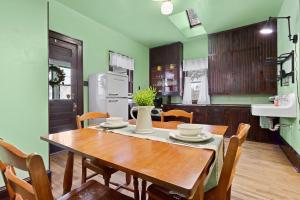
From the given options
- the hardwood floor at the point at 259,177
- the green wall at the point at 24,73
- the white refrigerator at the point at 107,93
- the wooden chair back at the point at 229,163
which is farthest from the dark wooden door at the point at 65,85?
the wooden chair back at the point at 229,163

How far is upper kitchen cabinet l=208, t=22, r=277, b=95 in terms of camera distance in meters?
3.70

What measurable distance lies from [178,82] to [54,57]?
127 inches

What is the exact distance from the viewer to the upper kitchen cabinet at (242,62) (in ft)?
12.1

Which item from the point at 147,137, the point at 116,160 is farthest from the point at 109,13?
the point at 116,160

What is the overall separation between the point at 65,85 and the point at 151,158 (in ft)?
9.49

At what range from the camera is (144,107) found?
117 centimetres

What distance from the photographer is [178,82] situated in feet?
16.0

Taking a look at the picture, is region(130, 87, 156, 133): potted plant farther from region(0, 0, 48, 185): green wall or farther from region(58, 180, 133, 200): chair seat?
region(0, 0, 48, 185): green wall

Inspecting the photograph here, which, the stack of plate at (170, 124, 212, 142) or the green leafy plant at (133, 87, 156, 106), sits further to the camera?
the green leafy plant at (133, 87, 156, 106)

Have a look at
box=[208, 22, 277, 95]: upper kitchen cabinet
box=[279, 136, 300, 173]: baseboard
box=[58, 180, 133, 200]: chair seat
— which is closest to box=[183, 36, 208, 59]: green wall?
box=[208, 22, 277, 95]: upper kitchen cabinet

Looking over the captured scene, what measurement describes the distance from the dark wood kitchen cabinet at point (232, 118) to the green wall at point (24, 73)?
133 inches

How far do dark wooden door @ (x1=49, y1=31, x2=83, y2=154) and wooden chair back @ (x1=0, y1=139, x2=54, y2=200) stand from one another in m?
2.52

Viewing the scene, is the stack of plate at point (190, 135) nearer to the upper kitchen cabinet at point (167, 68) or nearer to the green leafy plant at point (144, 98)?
the green leafy plant at point (144, 98)

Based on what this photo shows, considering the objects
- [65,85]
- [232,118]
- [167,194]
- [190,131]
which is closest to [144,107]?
[190,131]
